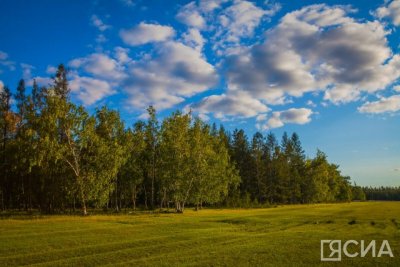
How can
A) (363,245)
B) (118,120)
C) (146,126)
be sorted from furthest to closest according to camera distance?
(146,126), (118,120), (363,245)

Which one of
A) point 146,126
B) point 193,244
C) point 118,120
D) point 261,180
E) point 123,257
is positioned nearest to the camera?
point 123,257

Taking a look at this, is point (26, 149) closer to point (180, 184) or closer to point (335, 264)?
point (180, 184)

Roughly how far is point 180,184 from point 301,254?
56.8 meters

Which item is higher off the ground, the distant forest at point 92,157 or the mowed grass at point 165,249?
the distant forest at point 92,157

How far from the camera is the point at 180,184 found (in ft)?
258

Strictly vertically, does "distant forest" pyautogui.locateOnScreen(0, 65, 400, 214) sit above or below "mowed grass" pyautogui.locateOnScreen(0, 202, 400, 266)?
above

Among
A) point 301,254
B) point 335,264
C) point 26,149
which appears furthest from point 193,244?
point 26,149

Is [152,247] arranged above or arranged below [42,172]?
below

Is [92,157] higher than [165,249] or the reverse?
higher

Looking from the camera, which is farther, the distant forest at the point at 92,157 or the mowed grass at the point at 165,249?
the distant forest at the point at 92,157

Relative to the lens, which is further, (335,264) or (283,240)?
(283,240)

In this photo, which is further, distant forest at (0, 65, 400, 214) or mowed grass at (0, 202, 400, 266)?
distant forest at (0, 65, 400, 214)

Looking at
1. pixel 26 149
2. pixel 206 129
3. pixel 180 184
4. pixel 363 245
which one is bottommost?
pixel 363 245

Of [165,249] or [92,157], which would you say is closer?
[165,249]
